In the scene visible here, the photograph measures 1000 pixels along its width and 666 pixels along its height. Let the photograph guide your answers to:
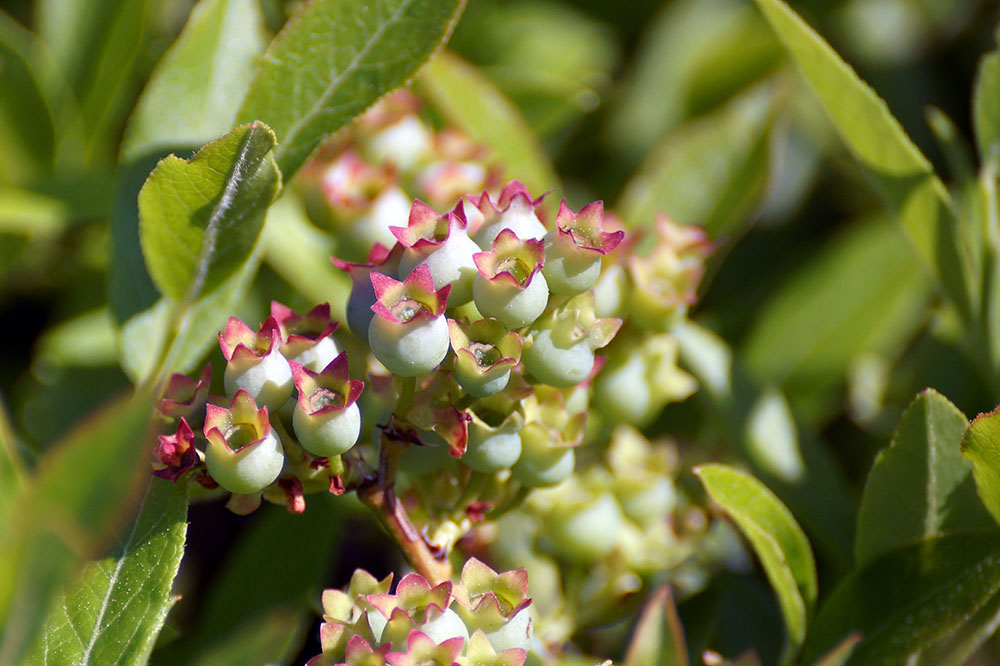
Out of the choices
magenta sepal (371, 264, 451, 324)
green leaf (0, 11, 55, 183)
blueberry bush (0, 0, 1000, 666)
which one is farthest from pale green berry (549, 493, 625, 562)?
green leaf (0, 11, 55, 183)

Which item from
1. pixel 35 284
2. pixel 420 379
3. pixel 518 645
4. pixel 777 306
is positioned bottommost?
pixel 35 284

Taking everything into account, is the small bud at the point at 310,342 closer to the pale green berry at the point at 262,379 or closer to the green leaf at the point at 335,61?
the pale green berry at the point at 262,379

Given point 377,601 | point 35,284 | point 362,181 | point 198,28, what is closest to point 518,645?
point 377,601

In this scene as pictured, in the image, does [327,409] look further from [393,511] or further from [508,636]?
[508,636]

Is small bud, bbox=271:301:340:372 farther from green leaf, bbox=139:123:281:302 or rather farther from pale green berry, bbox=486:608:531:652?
pale green berry, bbox=486:608:531:652

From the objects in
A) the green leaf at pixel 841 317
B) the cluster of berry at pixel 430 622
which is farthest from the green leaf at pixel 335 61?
the green leaf at pixel 841 317

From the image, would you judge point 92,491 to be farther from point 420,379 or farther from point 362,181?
point 362,181
